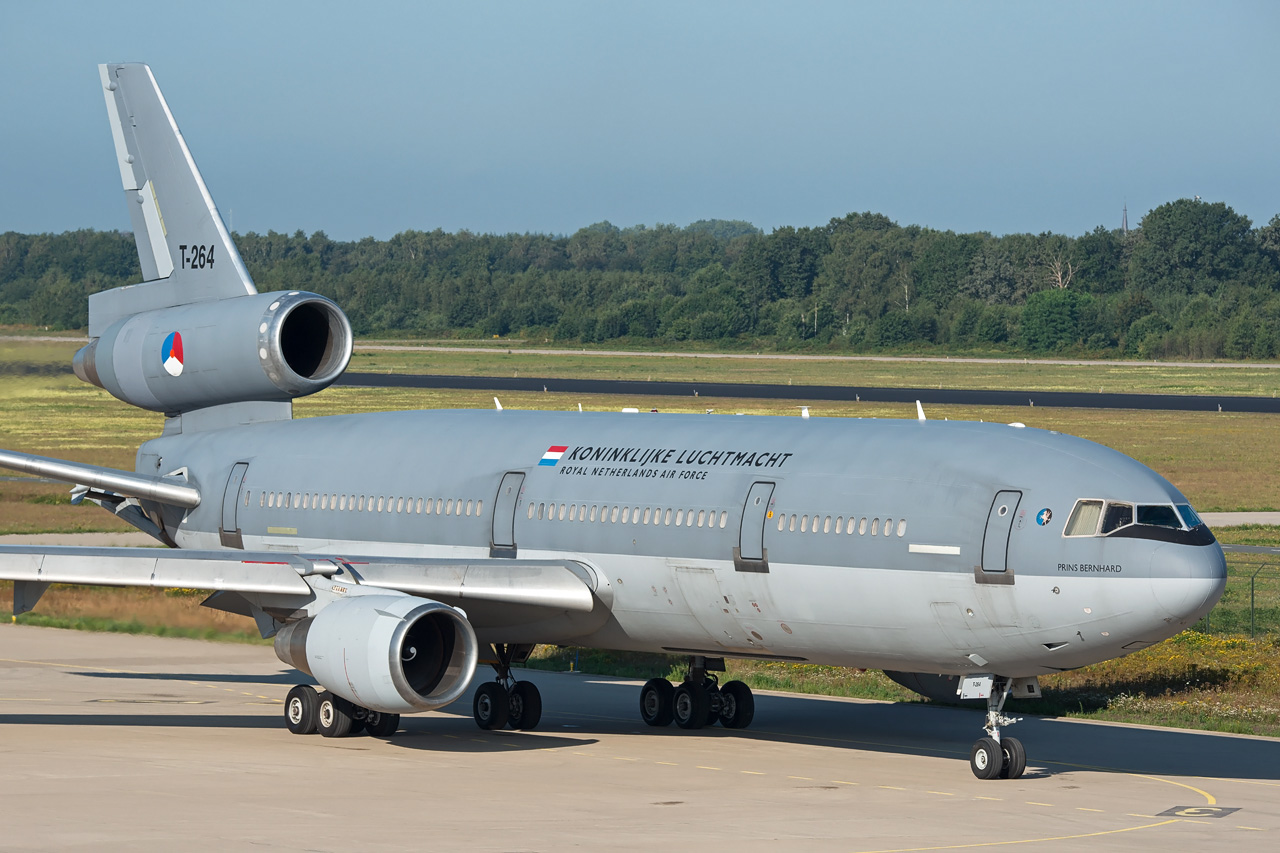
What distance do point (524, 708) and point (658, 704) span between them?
88.4 inches

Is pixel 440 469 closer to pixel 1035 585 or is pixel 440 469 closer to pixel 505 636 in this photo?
pixel 505 636

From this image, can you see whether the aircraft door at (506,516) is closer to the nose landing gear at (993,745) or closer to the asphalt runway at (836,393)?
the nose landing gear at (993,745)

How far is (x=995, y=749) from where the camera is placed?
23.3 metres

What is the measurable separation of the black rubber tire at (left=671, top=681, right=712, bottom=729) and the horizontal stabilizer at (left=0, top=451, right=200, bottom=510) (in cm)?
988

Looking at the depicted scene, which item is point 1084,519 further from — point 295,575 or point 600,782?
point 295,575

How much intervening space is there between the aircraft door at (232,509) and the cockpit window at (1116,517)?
52.5 ft

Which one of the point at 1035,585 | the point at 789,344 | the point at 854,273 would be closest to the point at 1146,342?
the point at 789,344

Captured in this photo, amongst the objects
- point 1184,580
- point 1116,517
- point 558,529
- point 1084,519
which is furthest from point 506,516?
point 1184,580

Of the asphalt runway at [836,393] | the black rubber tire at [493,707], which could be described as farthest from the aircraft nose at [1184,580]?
the asphalt runway at [836,393]

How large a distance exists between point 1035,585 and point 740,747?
6487mm

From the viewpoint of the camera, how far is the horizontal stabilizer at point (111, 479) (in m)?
29.7

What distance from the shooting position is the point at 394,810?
21.0 metres

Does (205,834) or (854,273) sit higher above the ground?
(854,273)

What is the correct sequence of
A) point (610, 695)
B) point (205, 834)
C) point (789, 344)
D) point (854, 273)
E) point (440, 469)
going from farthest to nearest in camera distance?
point (854, 273)
point (789, 344)
point (610, 695)
point (440, 469)
point (205, 834)
